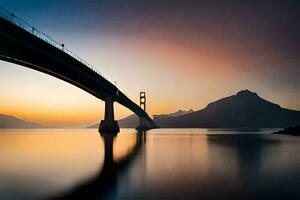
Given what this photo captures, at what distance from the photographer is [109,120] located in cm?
8631

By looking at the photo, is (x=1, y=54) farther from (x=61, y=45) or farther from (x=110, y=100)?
(x=110, y=100)

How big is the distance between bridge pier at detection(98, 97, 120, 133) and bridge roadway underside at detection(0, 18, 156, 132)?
119 inches

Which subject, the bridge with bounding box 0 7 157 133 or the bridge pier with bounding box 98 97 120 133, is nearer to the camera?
the bridge with bounding box 0 7 157 133

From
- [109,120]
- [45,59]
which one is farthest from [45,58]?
[109,120]

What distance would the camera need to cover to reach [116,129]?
9119cm

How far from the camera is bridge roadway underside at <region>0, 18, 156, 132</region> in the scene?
34.4m

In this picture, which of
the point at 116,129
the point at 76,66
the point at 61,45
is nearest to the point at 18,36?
the point at 61,45

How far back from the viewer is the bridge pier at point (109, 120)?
8150cm

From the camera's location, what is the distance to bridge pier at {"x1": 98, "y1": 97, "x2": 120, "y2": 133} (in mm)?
81500

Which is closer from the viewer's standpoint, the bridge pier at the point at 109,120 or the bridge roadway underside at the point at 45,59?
the bridge roadway underside at the point at 45,59

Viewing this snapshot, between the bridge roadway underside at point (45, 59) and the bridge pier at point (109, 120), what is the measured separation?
119 inches

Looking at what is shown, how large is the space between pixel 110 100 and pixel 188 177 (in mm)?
66114

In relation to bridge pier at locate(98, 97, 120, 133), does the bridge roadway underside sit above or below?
above

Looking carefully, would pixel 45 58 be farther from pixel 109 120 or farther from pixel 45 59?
pixel 109 120
